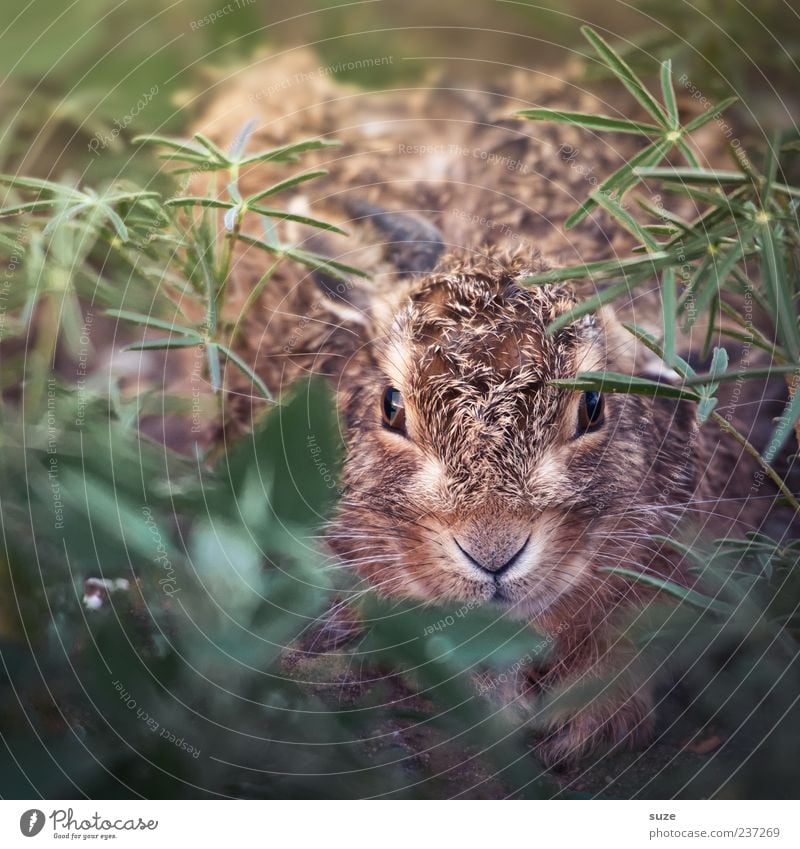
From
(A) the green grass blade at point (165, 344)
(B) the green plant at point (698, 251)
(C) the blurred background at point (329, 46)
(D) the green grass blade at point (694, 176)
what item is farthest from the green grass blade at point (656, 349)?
(A) the green grass blade at point (165, 344)

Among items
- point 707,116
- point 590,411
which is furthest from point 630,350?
point 707,116

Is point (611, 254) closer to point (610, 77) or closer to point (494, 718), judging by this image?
point (610, 77)

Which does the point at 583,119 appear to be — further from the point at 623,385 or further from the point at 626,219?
the point at 623,385

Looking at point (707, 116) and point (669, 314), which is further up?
point (707, 116)

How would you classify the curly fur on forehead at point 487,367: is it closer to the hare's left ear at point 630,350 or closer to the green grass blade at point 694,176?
the hare's left ear at point 630,350

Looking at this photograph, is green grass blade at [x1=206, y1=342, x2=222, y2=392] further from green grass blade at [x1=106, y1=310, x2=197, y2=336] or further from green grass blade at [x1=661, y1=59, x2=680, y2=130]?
green grass blade at [x1=661, y1=59, x2=680, y2=130]
